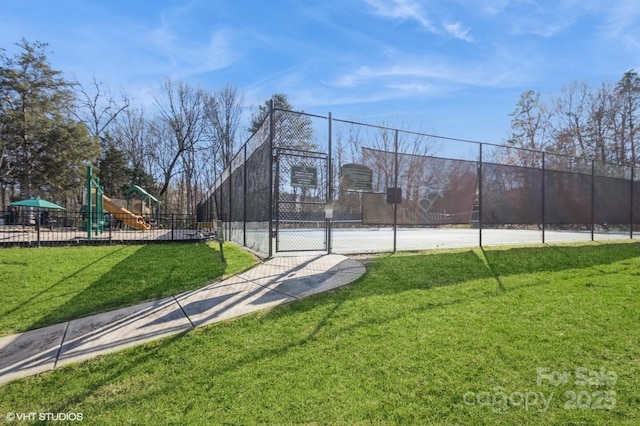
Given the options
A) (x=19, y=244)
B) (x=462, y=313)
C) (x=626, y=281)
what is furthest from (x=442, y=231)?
(x=19, y=244)

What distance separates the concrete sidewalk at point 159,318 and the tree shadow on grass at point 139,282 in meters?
0.31

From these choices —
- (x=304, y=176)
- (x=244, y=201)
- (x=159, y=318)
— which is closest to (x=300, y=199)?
→ (x=304, y=176)

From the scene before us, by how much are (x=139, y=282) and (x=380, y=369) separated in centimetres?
459

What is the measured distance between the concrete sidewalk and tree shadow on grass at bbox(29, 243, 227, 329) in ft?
1.01

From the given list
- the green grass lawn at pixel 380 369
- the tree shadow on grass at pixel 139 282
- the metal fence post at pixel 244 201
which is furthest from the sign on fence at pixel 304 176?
the green grass lawn at pixel 380 369

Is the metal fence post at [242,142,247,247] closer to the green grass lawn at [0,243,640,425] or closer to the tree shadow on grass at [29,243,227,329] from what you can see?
the tree shadow on grass at [29,243,227,329]

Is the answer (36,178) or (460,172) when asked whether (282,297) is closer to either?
(460,172)

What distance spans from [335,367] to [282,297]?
1809 mm

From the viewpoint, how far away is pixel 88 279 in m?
6.06

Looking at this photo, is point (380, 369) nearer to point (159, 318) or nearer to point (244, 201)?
point (159, 318)

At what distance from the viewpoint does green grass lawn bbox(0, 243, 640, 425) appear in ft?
7.73

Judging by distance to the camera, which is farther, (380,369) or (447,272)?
(447,272)

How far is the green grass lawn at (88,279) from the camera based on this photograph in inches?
179

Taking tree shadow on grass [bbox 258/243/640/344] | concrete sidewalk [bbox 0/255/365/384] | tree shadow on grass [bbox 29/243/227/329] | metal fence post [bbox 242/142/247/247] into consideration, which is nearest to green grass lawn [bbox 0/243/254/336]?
tree shadow on grass [bbox 29/243/227/329]
